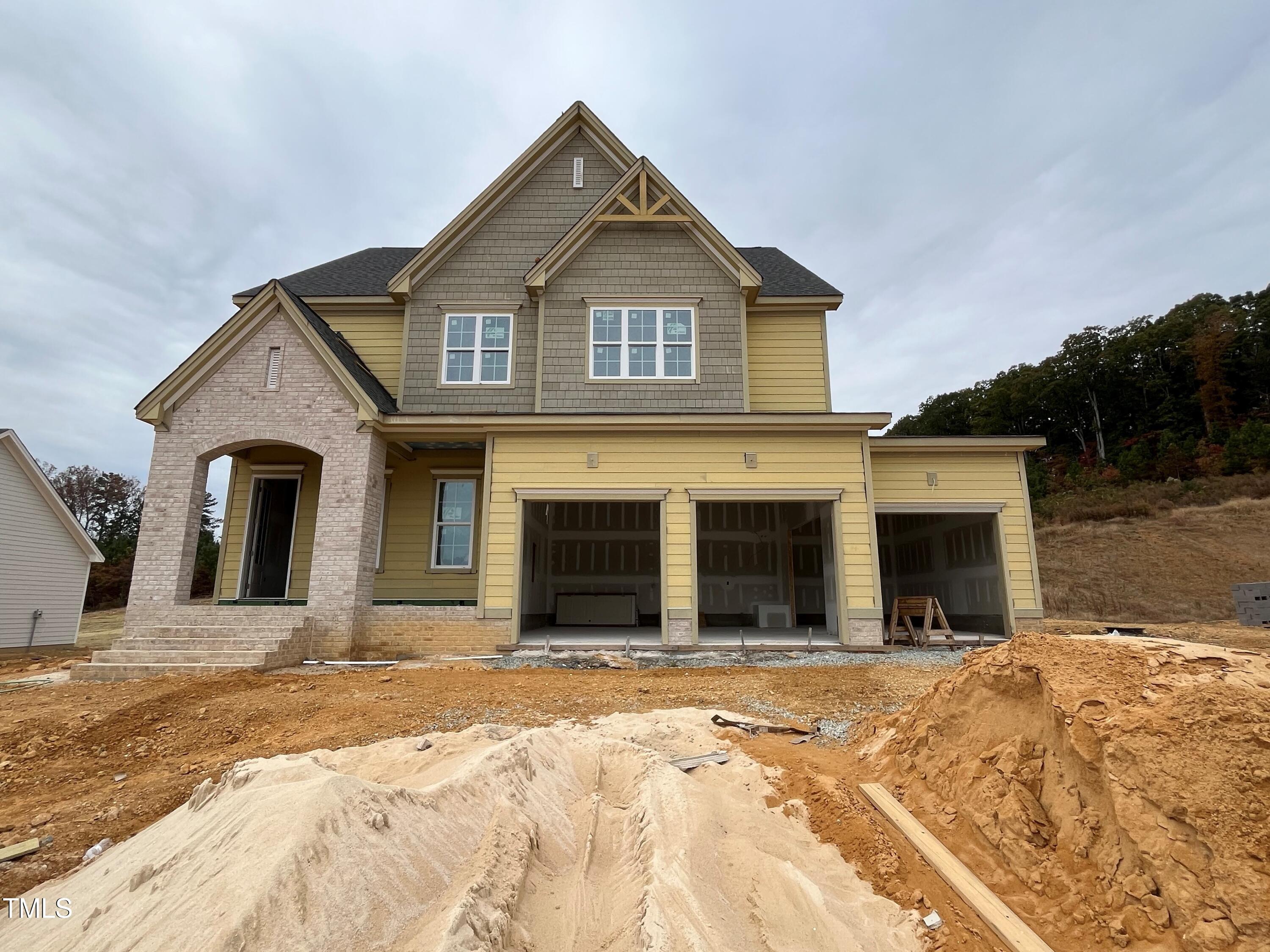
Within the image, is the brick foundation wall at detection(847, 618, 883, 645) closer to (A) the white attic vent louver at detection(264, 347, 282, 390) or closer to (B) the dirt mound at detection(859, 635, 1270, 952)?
(B) the dirt mound at detection(859, 635, 1270, 952)

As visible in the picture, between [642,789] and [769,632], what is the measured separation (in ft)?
35.0

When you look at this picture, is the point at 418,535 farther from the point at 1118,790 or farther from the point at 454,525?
the point at 1118,790

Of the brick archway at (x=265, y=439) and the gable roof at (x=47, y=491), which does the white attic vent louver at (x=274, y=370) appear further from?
the gable roof at (x=47, y=491)

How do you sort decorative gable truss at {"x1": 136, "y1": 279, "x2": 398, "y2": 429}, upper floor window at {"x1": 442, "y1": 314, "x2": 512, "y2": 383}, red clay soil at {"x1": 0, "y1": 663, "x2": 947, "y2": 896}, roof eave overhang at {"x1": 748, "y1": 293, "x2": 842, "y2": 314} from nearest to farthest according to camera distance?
red clay soil at {"x1": 0, "y1": 663, "x2": 947, "y2": 896} < decorative gable truss at {"x1": 136, "y1": 279, "x2": 398, "y2": 429} < upper floor window at {"x1": 442, "y1": 314, "x2": 512, "y2": 383} < roof eave overhang at {"x1": 748, "y1": 293, "x2": 842, "y2": 314}

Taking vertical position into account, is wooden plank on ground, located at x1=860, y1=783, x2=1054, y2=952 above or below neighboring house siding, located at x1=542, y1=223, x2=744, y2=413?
below

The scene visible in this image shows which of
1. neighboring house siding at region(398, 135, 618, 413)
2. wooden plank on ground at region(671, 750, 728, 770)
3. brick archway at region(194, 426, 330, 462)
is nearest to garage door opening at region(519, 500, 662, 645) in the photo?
neighboring house siding at region(398, 135, 618, 413)

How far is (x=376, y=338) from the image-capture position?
15.2 metres

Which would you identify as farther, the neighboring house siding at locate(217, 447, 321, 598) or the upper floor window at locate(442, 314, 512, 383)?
the upper floor window at locate(442, 314, 512, 383)

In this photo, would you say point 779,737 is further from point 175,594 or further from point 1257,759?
point 175,594

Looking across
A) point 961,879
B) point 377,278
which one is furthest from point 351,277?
point 961,879

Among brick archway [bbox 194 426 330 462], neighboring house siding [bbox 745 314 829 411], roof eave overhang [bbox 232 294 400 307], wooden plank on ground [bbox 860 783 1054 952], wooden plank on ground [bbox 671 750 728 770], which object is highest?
roof eave overhang [bbox 232 294 400 307]

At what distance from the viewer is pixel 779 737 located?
240 inches

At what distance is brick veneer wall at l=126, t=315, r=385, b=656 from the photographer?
37.6 ft

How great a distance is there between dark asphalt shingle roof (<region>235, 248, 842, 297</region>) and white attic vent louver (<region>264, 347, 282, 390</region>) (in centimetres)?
330
